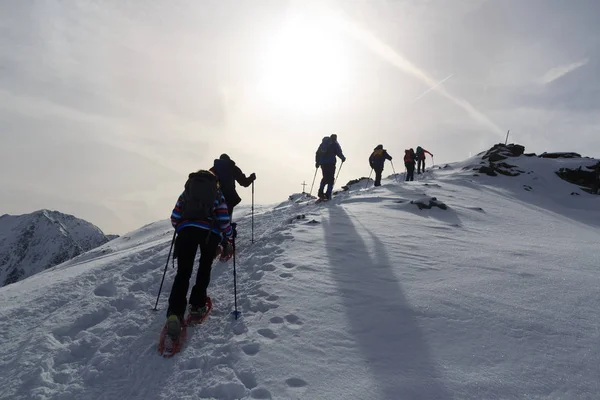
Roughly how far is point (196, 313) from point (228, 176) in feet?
11.7

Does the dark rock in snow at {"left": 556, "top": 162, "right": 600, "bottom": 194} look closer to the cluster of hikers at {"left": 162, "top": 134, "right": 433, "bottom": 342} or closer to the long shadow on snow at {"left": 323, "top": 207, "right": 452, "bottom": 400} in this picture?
the long shadow on snow at {"left": 323, "top": 207, "right": 452, "bottom": 400}

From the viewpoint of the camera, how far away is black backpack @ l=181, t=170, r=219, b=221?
4.68 meters

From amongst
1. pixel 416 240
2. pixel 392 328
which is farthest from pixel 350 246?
pixel 392 328

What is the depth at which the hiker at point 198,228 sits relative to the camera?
4.57 meters

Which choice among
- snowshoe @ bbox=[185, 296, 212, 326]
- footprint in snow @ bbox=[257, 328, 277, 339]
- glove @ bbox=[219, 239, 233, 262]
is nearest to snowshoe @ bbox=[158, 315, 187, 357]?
snowshoe @ bbox=[185, 296, 212, 326]

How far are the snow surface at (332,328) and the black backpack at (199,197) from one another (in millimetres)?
1541

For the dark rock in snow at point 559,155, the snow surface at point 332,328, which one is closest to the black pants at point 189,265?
the snow surface at point 332,328

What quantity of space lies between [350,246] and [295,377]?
4247mm

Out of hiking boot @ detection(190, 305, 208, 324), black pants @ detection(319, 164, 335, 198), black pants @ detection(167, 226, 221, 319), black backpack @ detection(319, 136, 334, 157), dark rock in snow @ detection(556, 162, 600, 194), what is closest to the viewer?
black pants @ detection(167, 226, 221, 319)

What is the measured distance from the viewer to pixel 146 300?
18.3 ft

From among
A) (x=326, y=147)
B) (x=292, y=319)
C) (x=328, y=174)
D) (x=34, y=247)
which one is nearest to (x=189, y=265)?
(x=292, y=319)

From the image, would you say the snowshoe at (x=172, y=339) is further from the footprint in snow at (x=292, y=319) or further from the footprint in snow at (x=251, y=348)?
the footprint in snow at (x=292, y=319)

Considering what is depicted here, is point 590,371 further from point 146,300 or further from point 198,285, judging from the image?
point 146,300

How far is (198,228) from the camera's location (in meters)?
4.67
